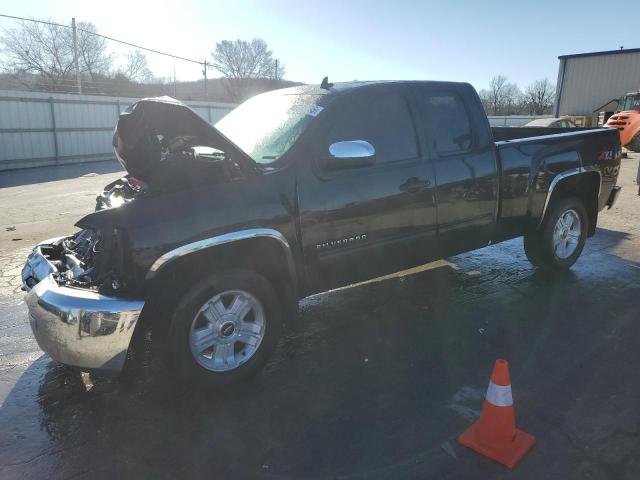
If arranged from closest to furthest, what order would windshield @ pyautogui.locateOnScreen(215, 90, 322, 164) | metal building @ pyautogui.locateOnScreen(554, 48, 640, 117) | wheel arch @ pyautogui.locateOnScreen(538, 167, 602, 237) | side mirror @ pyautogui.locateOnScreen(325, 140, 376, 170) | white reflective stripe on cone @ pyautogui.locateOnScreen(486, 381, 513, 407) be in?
white reflective stripe on cone @ pyautogui.locateOnScreen(486, 381, 513, 407), side mirror @ pyautogui.locateOnScreen(325, 140, 376, 170), windshield @ pyautogui.locateOnScreen(215, 90, 322, 164), wheel arch @ pyautogui.locateOnScreen(538, 167, 602, 237), metal building @ pyautogui.locateOnScreen(554, 48, 640, 117)

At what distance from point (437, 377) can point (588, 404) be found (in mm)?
920

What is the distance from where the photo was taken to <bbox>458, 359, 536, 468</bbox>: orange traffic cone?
100 inches

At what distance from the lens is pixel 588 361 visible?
356 cm

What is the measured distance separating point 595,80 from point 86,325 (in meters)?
39.8

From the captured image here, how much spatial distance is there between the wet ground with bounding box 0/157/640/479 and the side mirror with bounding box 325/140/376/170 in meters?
1.44

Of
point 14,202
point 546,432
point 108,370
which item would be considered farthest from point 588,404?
point 14,202

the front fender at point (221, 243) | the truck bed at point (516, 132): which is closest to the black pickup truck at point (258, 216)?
the front fender at point (221, 243)

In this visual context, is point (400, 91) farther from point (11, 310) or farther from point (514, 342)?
point (11, 310)

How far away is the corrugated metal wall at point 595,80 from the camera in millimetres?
33062

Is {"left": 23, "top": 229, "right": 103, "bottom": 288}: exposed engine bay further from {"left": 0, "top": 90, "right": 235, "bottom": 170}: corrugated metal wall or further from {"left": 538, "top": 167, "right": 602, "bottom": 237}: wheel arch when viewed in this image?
{"left": 0, "top": 90, "right": 235, "bottom": 170}: corrugated metal wall

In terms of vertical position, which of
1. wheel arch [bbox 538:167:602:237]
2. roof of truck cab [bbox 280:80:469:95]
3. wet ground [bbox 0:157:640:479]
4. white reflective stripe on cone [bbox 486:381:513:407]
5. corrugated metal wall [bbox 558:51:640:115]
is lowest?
wet ground [bbox 0:157:640:479]

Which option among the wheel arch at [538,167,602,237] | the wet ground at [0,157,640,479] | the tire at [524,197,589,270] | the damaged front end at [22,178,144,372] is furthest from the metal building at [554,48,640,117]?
the damaged front end at [22,178,144,372]

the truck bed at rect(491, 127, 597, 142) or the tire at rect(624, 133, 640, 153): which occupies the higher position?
the truck bed at rect(491, 127, 597, 142)

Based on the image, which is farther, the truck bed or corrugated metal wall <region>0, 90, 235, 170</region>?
corrugated metal wall <region>0, 90, 235, 170</region>
